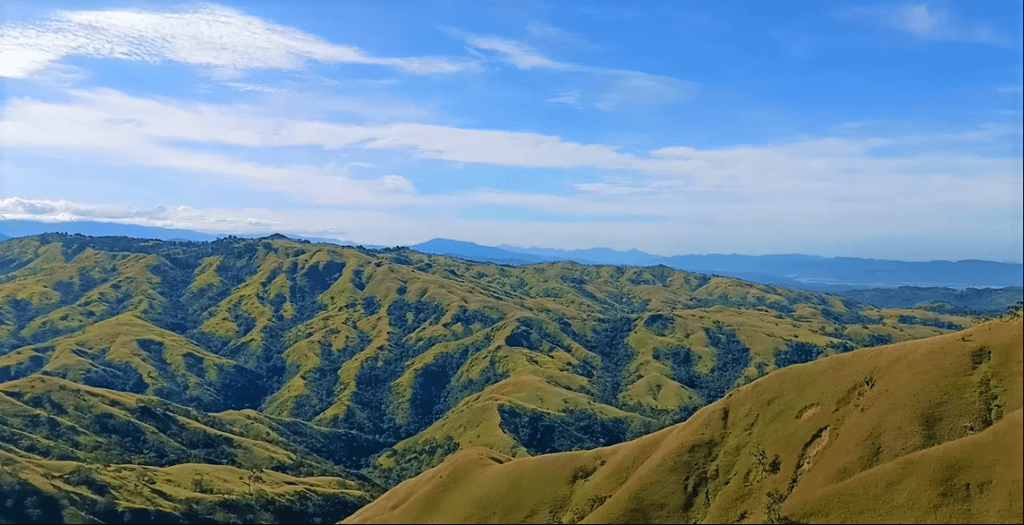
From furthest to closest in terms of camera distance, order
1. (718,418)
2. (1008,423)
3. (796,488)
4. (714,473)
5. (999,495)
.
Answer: (718,418)
(714,473)
(796,488)
(1008,423)
(999,495)

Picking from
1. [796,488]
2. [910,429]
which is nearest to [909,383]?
[910,429]

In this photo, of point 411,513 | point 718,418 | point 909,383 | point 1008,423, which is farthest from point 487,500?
point 1008,423

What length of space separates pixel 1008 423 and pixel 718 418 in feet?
183

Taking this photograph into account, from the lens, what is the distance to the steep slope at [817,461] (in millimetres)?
124938

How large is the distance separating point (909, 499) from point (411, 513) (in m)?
97.9

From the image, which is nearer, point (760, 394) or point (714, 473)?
point (714, 473)

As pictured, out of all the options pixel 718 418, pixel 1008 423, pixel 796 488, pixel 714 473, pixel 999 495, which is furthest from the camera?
pixel 718 418

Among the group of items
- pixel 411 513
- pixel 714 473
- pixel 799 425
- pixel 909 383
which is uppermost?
pixel 909 383

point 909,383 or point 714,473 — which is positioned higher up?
point 909,383

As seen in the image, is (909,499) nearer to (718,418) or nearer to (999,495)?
(999,495)

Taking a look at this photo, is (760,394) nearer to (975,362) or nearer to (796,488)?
(796,488)

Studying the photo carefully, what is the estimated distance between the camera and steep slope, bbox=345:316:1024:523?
410 ft

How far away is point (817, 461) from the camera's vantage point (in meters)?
141

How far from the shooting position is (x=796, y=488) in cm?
13762
